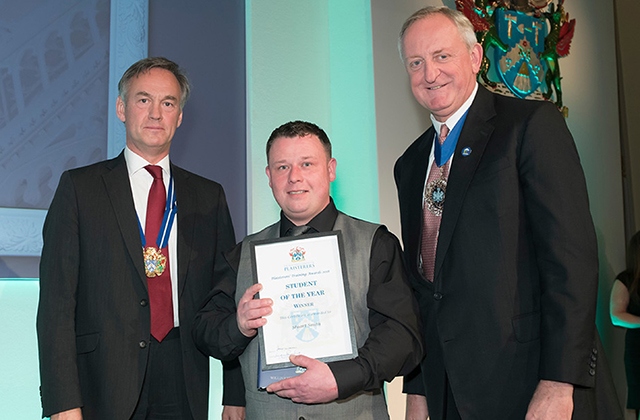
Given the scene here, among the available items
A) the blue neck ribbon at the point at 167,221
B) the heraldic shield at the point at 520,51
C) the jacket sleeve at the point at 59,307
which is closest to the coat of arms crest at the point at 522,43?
the heraldic shield at the point at 520,51

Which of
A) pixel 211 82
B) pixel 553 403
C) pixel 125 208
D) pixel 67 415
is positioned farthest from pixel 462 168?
pixel 211 82

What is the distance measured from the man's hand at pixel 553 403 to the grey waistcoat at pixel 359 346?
0.43 m

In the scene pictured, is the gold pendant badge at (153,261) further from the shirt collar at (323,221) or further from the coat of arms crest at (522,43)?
the coat of arms crest at (522,43)

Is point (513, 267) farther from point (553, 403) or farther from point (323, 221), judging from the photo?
point (323, 221)

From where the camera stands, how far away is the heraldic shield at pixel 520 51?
477 cm

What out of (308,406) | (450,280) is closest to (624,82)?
(450,280)

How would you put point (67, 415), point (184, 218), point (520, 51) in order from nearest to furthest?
point (67, 415), point (184, 218), point (520, 51)

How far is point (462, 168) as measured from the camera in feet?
6.69

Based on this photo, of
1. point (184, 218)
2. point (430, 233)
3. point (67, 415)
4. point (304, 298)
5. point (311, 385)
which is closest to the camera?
point (311, 385)

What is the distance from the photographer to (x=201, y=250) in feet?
7.80

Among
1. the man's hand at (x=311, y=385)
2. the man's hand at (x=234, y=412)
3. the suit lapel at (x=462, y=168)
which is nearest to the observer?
the man's hand at (x=311, y=385)

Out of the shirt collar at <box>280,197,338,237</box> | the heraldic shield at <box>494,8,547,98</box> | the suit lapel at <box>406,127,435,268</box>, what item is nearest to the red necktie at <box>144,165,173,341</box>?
the shirt collar at <box>280,197,338,237</box>

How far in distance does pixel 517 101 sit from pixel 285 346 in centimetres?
103

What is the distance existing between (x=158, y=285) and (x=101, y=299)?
183mm
